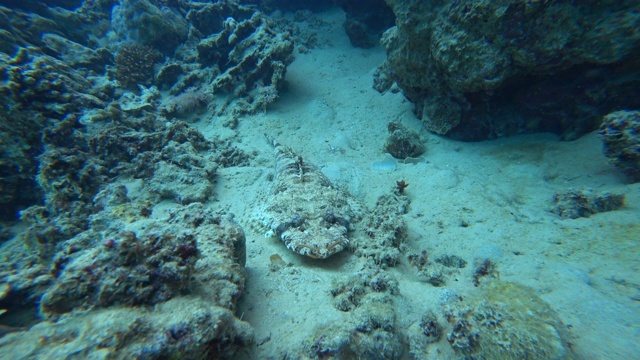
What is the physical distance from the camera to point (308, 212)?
4.27 metres

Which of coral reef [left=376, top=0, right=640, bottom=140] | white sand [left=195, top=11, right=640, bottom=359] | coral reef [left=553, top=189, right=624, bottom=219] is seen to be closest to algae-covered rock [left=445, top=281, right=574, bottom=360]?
white sand [left=195, top=11, right=640, bottom=359]

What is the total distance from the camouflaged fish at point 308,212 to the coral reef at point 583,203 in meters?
2.97

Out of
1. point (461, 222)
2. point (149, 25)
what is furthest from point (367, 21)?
point (461, 222)

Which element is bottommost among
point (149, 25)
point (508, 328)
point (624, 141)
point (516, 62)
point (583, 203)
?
point (508, 328)

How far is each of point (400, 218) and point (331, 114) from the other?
484 cm

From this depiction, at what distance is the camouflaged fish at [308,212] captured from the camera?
145 inches

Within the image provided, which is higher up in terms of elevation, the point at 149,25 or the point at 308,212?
the point at 149,25

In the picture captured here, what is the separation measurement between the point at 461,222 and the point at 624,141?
2.49 m

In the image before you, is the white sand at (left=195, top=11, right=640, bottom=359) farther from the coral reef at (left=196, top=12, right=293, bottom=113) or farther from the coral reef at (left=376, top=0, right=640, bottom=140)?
the coral reef at (left=196, top=12, right=293, bottom=113)

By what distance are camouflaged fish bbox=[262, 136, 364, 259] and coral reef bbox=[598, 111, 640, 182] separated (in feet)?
12.5

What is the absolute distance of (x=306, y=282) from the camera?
3307 millimetres

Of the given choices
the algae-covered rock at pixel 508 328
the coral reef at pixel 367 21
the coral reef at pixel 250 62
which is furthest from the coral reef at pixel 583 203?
the coral reef at pixel 367 21

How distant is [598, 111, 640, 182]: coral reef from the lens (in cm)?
379

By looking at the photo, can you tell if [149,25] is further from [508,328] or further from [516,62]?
[508,328]
